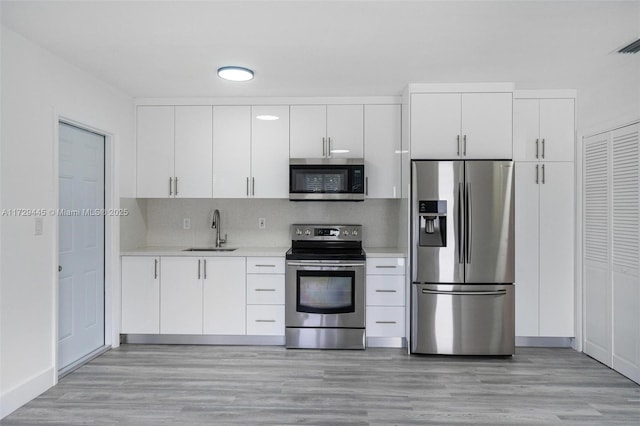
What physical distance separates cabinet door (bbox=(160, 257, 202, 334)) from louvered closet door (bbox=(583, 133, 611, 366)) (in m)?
3.51

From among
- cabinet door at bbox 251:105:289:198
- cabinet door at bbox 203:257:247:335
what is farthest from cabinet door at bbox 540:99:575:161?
cabinet door at bbox 203:257:247:335

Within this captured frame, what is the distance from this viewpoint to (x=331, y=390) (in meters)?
2.88

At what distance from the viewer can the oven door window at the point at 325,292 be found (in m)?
3.75

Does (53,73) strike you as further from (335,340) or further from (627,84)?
(627,84)

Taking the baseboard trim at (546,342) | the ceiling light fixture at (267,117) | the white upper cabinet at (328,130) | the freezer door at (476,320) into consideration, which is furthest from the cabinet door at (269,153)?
the baseboard trim at (546,342)

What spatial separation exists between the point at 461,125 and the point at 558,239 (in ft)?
4.57

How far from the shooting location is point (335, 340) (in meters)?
3.72

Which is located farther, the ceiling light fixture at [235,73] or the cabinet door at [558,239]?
the cabinet door at [558,239]

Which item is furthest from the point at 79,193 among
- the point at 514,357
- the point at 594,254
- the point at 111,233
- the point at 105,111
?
the point at 594,254

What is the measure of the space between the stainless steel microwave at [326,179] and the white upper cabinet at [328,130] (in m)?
0.16

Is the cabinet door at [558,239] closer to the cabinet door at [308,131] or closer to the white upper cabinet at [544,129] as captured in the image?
the white upper cabinet at [544,129]

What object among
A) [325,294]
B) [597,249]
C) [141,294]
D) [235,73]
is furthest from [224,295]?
[597,249]

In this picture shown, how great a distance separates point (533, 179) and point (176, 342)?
3682 mm

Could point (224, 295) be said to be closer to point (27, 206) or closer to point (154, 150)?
point (154, 150)
